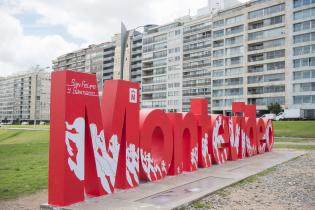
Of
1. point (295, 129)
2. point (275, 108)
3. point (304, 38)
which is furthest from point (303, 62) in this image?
point (295, 129)

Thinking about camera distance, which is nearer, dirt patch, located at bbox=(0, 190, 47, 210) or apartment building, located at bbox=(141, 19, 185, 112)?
dirt patch, located at bbox=(0, 190, 47, 210)

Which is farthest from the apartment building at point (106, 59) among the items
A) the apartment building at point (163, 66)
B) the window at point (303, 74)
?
the window at point (303, 74)

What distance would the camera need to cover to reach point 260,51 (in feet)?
262

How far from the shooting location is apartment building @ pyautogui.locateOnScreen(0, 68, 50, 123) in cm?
15412

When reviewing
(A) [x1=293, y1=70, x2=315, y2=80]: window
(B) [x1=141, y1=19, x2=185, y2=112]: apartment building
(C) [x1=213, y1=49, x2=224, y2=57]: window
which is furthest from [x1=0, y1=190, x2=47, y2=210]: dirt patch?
(B) [x1=141, y1=19, x2=185, y2=112]: apartment building

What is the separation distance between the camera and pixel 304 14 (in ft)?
240

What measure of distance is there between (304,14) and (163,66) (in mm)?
41070

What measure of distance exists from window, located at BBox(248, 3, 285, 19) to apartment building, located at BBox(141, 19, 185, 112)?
23.0 metres

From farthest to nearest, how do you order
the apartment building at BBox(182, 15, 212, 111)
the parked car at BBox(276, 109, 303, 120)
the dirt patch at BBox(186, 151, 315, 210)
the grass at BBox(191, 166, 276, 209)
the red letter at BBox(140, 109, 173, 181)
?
the apartment building at BBox(182, 15, 212, 111)
the parked car at BBox(276, 109, 303, 120)
the red letter at BBox(140, 109, 173, 181)
the dirt patch at BBox(186, 151, 315, 210)
the grass at BBox(191, 166, 276, 209)

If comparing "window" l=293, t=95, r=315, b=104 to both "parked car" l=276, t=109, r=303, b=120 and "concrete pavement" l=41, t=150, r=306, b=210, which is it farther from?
"concrete pavement" l=41, t=150, r=306, b=210

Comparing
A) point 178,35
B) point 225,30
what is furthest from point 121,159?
point 178,35

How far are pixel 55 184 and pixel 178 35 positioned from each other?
95637mm

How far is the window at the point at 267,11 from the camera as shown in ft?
254

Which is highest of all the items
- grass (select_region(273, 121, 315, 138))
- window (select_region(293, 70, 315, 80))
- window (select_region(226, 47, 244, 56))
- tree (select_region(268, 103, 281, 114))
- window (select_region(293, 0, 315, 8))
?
window (select_region(293, 0, 315, 8))
